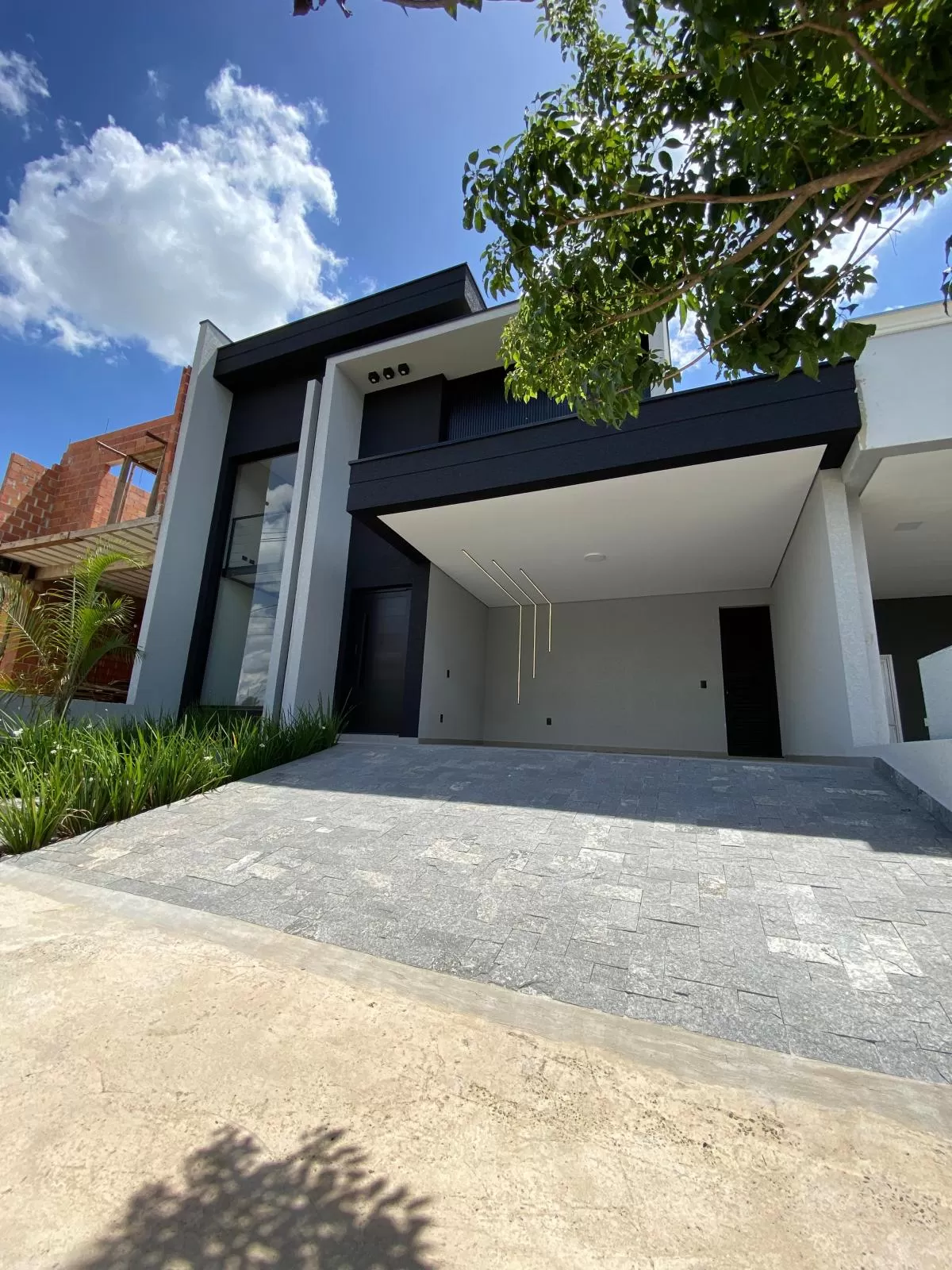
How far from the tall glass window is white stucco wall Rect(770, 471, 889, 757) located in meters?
7.48

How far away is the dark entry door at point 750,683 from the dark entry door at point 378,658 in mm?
5374

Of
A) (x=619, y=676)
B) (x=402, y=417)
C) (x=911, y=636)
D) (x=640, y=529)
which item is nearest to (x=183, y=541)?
(x=402, y=417)

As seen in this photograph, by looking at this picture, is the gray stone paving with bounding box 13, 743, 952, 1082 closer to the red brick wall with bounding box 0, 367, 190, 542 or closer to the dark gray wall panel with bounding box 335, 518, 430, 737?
the dark gray wall panel with bounding box 335, 518, 430, 737

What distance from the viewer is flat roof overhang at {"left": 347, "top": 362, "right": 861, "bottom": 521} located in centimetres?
480

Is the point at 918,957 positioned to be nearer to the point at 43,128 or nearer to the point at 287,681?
the point at 287,681

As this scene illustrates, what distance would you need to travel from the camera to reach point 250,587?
9578 mm

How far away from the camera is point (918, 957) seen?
199cm

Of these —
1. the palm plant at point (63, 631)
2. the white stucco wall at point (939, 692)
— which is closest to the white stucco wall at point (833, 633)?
the white stucco wall at point (939, 692)

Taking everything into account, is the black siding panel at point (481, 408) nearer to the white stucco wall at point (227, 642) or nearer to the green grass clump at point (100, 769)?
the white stucco wall at point (227, 642)

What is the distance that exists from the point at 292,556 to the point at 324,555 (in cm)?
50

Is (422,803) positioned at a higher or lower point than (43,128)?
lower

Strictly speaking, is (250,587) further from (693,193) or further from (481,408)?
(693,193)

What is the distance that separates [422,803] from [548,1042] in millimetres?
2741

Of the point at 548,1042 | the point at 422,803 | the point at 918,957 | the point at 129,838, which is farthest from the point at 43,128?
the point at 918,957
